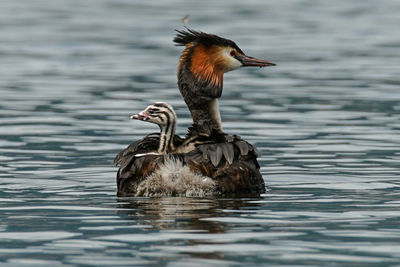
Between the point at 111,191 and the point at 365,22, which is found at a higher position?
the point at 365,22


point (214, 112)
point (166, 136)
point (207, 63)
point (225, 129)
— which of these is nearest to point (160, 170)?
point (166, 136)

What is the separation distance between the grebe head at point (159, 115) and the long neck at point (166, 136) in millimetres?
Answer: 27

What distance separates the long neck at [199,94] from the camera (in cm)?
1120

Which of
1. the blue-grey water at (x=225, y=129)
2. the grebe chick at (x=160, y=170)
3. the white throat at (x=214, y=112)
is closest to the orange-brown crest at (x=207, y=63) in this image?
the white throat at (x=214, y=112)

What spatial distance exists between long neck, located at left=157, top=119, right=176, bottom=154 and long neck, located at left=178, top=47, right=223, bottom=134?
2.74ft

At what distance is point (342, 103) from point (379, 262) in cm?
1003

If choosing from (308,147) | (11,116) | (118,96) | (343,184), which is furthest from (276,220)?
(118,96)

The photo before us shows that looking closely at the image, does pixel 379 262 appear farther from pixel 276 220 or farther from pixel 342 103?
pixel 342 103

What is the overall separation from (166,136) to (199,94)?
3.21ft

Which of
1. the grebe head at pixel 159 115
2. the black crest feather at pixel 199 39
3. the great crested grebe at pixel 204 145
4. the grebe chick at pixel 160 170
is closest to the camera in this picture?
the grebe chick at pixel 160 170

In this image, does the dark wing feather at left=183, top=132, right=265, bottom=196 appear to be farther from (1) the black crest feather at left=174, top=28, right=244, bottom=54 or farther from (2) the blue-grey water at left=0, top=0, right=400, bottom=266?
(1) the black crest feather at left=174, top=28, right=244, bottom=54

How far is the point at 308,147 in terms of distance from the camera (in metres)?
13.8

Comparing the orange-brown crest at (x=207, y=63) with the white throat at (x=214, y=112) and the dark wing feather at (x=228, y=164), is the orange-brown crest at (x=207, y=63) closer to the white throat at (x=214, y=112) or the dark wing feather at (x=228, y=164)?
the white throat at (x=214, y=112)

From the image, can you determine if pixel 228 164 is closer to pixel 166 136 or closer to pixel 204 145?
pixel 204 145
